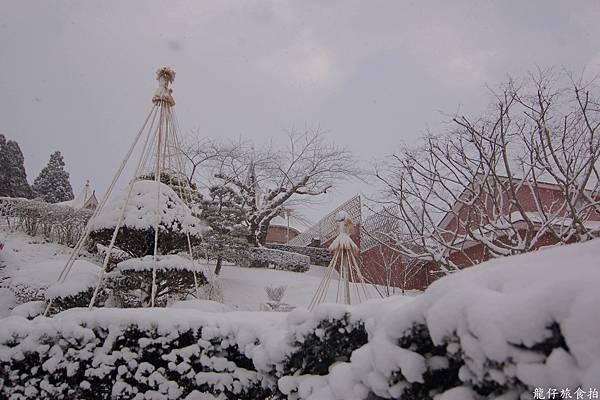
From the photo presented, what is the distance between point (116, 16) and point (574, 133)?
13.6 meters

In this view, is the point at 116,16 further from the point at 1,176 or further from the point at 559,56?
the point at 559,56

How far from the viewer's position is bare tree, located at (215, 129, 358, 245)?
1559 centimetres

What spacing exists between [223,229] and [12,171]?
1244 centimetres

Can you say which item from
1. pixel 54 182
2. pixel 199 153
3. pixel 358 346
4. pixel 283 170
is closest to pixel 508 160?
pixel 358 346

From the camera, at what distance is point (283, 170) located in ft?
54.2

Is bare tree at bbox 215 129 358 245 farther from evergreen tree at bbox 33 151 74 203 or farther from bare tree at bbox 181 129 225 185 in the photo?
evergreen tree at bbox 33 151 74 203

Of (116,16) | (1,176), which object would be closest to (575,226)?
(116,16)

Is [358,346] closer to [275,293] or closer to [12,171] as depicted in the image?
[275,293]

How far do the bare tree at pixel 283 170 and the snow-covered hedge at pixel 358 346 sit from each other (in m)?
12.7

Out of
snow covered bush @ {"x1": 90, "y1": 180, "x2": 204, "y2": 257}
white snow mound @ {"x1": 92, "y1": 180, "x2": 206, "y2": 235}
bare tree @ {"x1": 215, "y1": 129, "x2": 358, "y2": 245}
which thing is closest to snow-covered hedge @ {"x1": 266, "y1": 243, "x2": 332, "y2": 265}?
bare tree @ {"x1": 215, "y1": 129, "x2": 358, "y2": 245}

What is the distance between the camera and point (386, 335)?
1.28 meters

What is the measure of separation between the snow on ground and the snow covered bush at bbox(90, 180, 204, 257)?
15.1 ft

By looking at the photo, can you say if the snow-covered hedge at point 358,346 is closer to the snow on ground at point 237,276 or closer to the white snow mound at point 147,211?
the white snow mound at point 147,211

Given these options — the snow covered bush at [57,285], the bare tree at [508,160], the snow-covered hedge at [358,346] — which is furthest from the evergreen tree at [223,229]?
the snow-covered hedge at [358,346]
